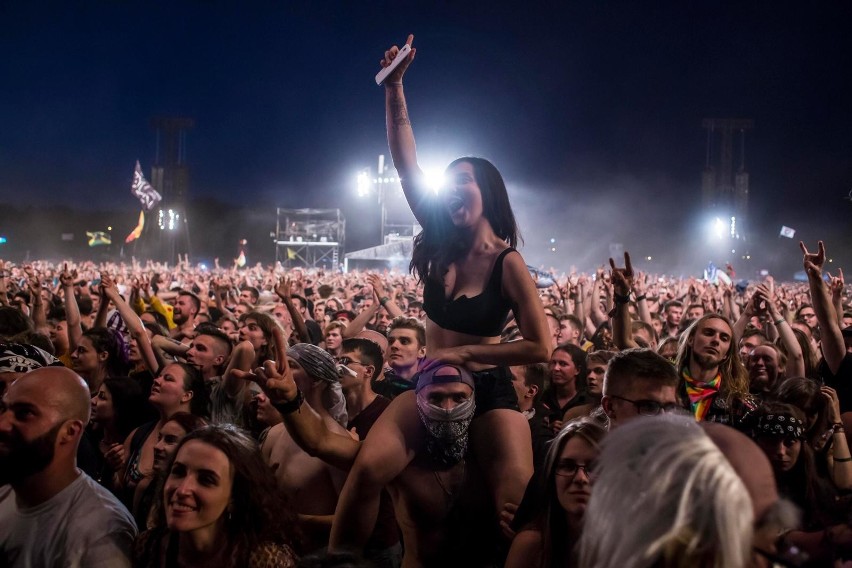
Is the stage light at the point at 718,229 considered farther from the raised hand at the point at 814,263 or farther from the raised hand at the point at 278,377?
the raised hand at the point at 278,377

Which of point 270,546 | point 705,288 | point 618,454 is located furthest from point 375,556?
point 705,288

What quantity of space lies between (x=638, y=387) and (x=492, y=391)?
70 cm

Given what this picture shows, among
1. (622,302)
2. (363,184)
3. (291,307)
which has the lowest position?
(291,307)

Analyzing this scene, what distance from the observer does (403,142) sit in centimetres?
376

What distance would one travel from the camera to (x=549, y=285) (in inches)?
639

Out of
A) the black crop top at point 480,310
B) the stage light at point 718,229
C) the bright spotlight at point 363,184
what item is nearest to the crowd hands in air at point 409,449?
the black crop top at point 480,310

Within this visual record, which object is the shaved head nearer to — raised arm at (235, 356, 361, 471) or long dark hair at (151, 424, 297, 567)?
long dark hair at (151, 424, 297, 567)

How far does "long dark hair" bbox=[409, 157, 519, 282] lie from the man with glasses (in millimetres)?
801

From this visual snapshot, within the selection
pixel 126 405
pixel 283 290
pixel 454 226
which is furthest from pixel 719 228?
pixel 454 226

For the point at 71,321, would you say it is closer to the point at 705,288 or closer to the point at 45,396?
the point at 45,396

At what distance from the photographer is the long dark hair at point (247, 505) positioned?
9.79 feet

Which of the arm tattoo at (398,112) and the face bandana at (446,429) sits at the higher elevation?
the arm tattoo at (398,112)

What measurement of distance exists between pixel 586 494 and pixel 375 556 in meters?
1.52

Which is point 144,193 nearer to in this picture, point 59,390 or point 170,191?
point 170,191
